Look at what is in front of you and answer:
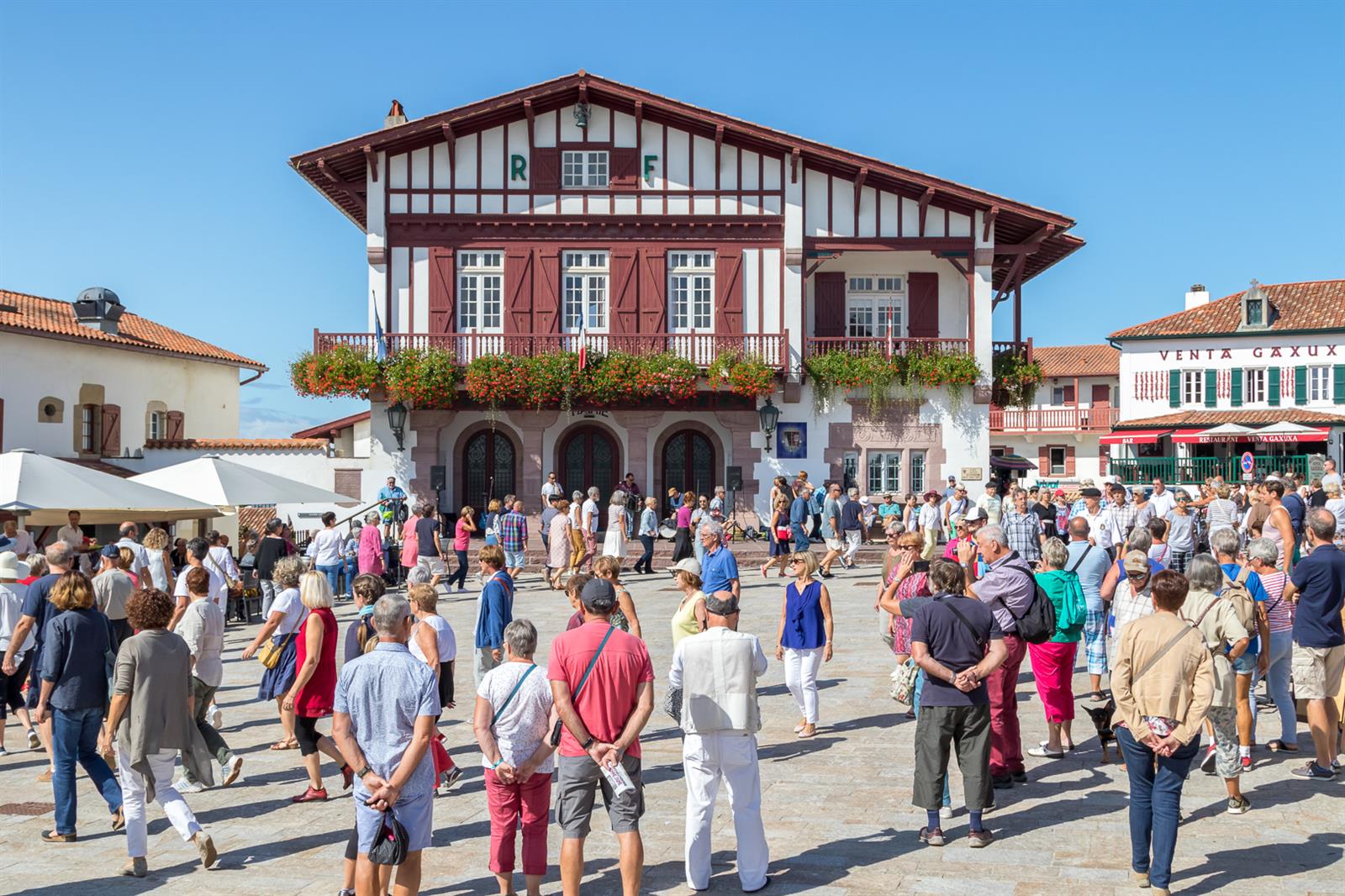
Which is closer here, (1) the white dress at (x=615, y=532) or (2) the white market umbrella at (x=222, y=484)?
(2) the white market umbrella at (x=222, y=484)

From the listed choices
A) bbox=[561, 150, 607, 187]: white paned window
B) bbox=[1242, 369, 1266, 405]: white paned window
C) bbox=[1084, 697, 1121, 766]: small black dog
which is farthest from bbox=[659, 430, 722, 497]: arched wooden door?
bbox=[1242, 369, 1266, 405]: white paned window

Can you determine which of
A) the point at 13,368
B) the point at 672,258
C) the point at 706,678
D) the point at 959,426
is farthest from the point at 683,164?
the point at 706,678

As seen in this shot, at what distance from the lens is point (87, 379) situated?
110 ft

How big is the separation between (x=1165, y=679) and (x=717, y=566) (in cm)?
529

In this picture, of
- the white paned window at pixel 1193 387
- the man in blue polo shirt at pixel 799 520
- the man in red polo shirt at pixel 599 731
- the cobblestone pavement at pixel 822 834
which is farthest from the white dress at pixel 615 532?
the white paned window at pixel 1193 387

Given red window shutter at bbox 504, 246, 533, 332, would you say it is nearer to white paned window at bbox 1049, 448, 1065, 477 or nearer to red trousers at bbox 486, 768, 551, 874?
red trousers at bbox 486, 768, 551, 874

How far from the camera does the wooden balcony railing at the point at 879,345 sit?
28.3m

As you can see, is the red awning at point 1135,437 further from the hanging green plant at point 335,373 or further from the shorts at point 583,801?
the shorts at point 583,801

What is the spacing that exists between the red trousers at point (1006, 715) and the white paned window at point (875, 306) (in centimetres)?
2113

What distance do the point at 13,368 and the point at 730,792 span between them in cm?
2939

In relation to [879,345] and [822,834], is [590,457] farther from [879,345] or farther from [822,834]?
[822,834]

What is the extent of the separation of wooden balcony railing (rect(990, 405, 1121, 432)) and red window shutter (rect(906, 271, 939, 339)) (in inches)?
1210

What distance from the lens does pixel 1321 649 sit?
341 inches

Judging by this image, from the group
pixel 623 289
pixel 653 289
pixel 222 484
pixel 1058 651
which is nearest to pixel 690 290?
pixel 653 289
